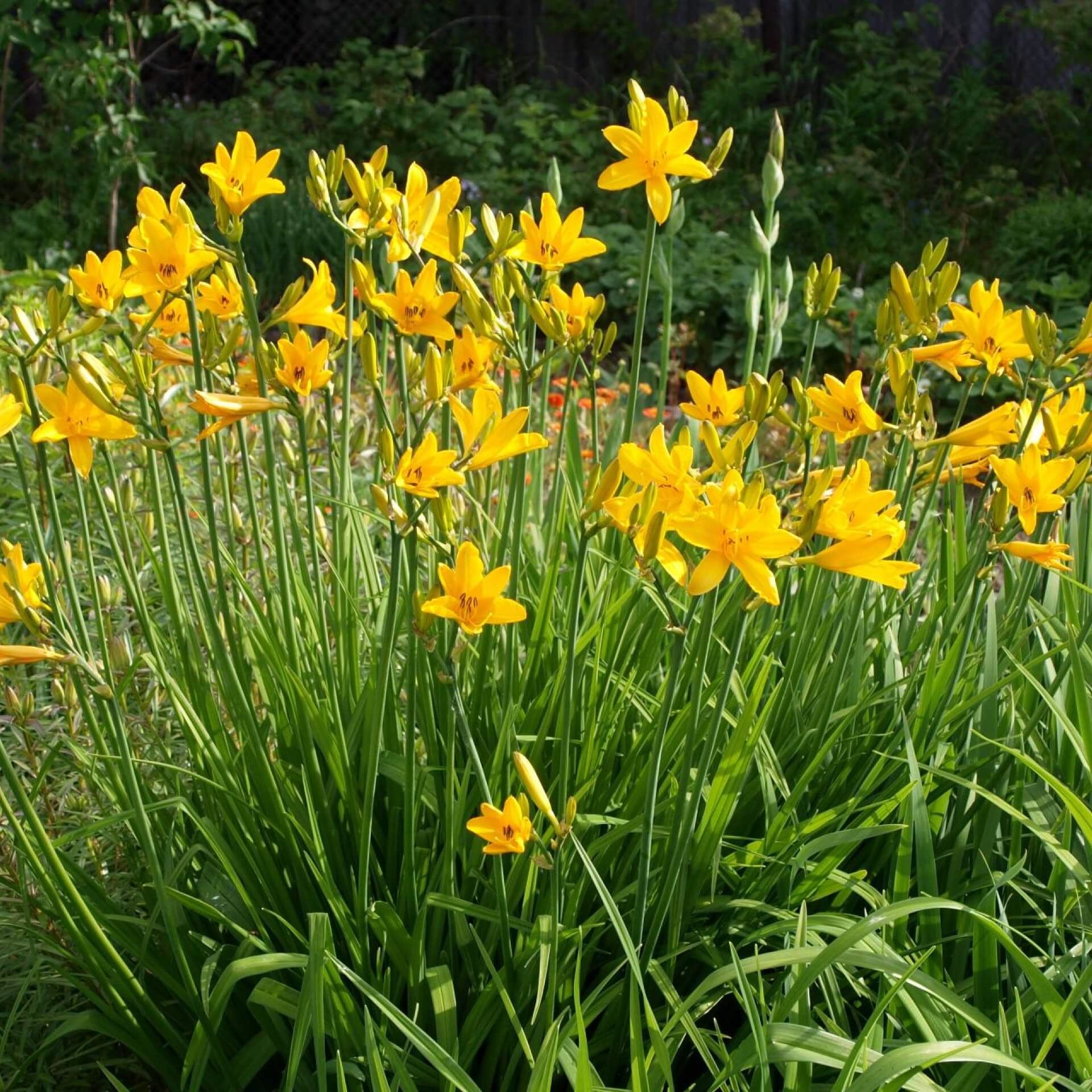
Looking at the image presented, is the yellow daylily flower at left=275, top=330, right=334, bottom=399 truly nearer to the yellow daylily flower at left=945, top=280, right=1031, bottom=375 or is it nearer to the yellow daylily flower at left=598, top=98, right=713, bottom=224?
the yellow daylily flower at left=598, top=98, right=713, bottom=224

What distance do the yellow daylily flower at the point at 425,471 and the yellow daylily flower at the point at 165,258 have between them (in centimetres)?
33

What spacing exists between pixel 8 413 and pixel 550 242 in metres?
0.65

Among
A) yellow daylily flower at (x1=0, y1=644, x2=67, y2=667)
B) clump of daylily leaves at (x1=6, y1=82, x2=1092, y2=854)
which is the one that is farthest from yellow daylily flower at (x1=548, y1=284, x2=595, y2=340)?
yellow daylily flower at (x1=0, y1=644, x2=67, y2=667)

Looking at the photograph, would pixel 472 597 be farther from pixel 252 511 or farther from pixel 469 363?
pixel 252 511

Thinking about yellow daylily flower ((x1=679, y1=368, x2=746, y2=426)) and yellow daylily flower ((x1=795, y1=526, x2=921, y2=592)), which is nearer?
yellow daylily flower ((x1=795, y1=526, x2=921, y2=592))

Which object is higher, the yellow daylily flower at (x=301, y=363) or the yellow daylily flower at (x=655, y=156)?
the yellow daylily flower at (x=655, y=156)

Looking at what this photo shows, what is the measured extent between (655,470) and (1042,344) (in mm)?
583

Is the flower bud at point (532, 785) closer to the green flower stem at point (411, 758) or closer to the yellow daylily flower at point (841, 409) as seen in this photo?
the green flower stem at point (411, 758)

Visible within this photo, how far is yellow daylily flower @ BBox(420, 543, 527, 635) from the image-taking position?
3.48 feet

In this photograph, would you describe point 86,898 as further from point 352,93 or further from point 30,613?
point 352,93

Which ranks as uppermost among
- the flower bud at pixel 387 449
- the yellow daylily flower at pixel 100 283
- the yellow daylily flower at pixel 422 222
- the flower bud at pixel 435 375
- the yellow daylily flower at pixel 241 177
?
the yellow daylily flower at pixel 241 177

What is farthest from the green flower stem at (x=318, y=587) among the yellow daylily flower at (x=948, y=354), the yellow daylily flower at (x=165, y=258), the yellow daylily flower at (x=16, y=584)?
the yellow daylily flower at (x=948, y=354)

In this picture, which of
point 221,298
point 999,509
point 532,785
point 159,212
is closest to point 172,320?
point 221,298

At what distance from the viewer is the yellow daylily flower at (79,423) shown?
1237mm
